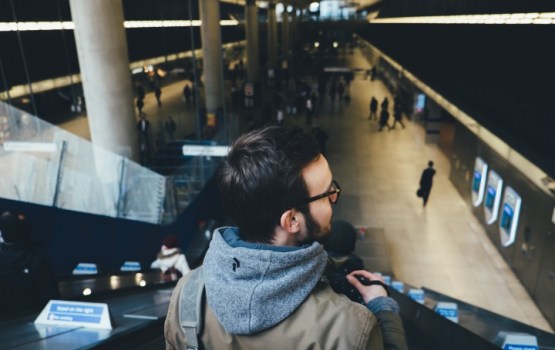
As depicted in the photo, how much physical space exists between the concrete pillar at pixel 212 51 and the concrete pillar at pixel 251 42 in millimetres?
9827

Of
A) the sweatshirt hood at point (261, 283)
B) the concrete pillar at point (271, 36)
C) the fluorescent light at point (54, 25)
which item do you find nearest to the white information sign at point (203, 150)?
the fluorescent light at point (54, 25)

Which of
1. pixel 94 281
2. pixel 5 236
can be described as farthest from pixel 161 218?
pixel 5 236

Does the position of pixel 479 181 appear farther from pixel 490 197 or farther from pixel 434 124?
pixel 434 124

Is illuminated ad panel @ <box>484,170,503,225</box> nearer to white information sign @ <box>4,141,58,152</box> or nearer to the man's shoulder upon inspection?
white information sign @ <box>4,141,58,152</box>

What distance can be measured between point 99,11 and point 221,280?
Result: 8.81 metres

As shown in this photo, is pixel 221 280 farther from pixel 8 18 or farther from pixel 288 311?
pixel 8 18

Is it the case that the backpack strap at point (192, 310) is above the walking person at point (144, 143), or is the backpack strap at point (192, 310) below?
above

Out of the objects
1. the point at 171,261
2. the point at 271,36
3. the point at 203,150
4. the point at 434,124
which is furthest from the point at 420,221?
the point at 271,36

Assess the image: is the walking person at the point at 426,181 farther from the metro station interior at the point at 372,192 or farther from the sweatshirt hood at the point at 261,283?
the sweatshirt hood at the point at 261,283

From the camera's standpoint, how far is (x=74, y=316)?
9.62 ft

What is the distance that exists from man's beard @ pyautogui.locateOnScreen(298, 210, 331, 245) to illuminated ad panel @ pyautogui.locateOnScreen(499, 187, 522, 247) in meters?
8.55

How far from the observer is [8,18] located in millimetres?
14953

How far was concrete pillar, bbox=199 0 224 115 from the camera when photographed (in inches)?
789

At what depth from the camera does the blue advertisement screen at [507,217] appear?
8.96 m
